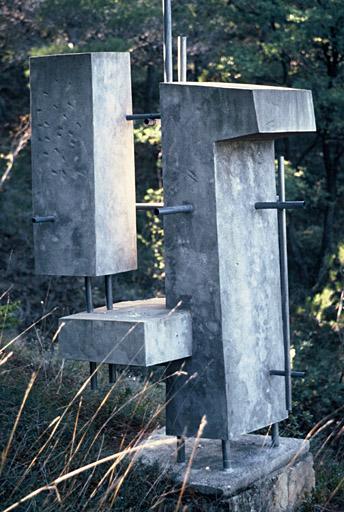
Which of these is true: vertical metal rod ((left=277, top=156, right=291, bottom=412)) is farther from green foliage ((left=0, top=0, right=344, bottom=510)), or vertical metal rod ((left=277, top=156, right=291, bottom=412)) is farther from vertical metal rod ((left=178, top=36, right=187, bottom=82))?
green foliage ((left=0, top=0, right=344, bottom=510))

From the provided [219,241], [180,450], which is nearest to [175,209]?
[219,241]

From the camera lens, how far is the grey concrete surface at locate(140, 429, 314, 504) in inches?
173

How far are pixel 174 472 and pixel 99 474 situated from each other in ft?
1.27

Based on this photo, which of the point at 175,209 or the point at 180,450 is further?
the point at 180,450

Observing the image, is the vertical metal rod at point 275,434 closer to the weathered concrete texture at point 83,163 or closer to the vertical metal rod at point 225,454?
the vertical metal rod at point 225,454

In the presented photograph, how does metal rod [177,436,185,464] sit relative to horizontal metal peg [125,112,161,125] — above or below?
below

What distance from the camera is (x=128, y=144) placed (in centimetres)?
472

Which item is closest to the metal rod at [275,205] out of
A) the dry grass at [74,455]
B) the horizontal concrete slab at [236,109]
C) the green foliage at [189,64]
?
the horizontal concrete slab at [236,109]

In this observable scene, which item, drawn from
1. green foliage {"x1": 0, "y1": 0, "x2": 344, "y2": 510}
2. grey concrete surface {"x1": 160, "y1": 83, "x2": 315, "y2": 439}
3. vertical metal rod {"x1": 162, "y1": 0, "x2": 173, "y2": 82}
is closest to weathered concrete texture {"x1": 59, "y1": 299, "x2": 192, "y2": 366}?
grey concrete surface {"x1": 160, "y1": 83, "x2": 315, "y2": 439}

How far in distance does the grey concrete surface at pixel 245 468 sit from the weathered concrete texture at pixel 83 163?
98 cm

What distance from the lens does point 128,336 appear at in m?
4.27

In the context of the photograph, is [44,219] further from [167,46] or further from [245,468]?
[245,468]

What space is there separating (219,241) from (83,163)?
0.76 m

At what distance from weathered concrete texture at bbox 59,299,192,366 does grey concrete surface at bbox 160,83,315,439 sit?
0.38 ft
